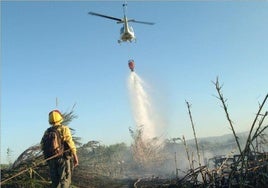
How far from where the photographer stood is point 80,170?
41.9 ft

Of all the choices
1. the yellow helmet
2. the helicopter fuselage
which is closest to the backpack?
the yellow helmet

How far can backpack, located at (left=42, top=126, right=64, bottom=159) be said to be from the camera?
8.53 metres

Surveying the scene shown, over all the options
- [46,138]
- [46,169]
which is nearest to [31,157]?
[46,169]

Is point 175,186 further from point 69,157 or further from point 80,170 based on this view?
point 80,170

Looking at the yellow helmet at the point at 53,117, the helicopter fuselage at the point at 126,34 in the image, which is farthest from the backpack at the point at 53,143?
the helicopter fuselage at the point at 126,34

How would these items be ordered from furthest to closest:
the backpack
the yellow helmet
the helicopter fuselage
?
the helicopter fuselage → the yellow helmet → the backpack

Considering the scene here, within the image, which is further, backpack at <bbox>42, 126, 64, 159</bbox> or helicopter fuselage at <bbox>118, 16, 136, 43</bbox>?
helicopter fuselage at <bbox>118, 16, 136, 43</bbox>

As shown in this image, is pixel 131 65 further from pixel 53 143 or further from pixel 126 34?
pixel 53 143

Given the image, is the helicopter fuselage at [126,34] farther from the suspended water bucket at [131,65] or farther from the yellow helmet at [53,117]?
the yellow helmet at [53,117]

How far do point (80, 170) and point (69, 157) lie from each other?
4.34 metres

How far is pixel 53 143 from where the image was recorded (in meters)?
8.52

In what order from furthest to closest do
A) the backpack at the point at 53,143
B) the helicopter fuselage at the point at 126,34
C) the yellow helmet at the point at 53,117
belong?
1. the helicopter fuselage at the point at 126,34
2. the yellow helmet at the point at 53,117
3. the backpack at the point at 53,143

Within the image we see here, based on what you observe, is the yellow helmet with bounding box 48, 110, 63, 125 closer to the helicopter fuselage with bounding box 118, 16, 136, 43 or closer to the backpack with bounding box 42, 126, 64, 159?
the backpack with bounding box 42, 126, 64, 159

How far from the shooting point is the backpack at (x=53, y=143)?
28.0 feet
